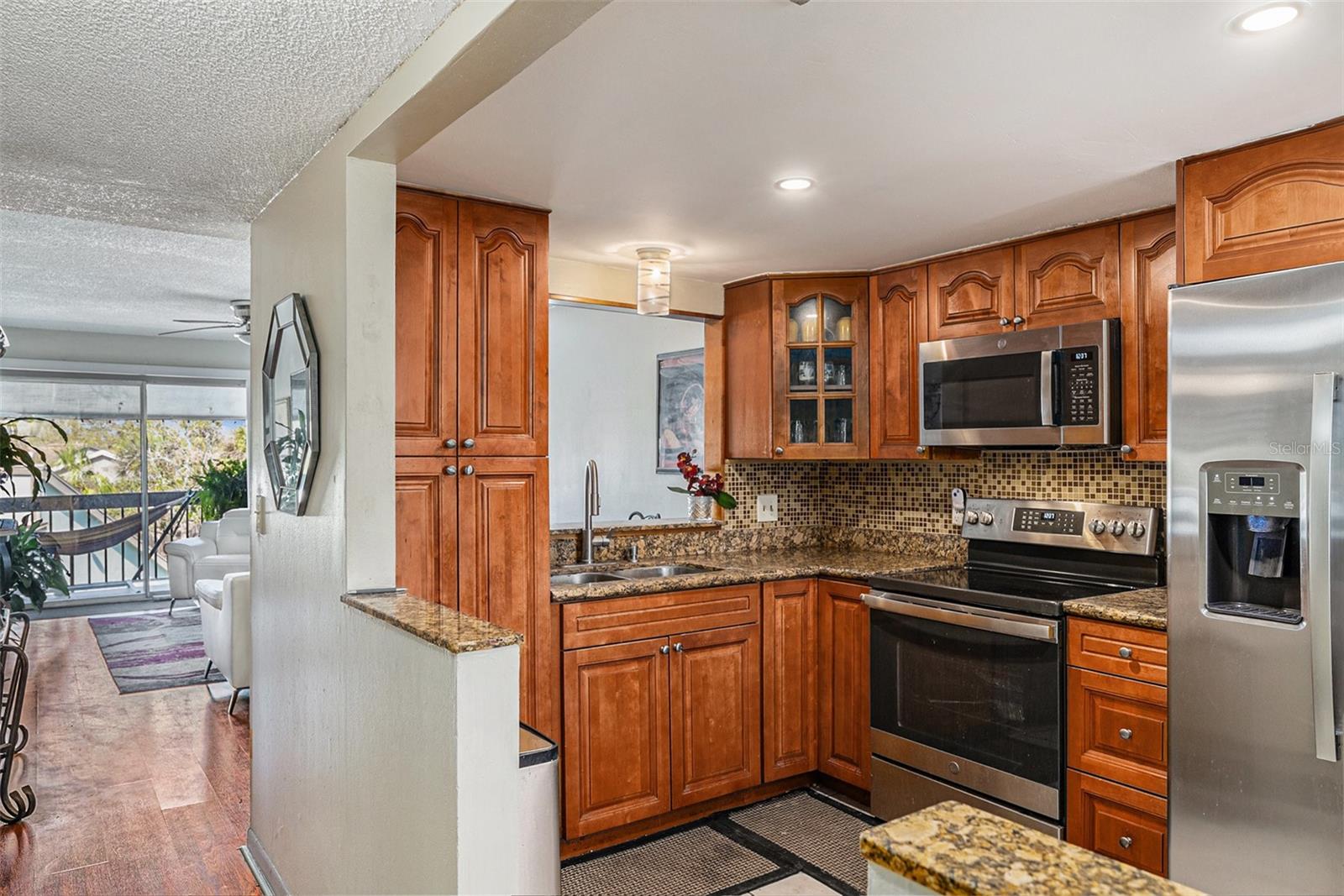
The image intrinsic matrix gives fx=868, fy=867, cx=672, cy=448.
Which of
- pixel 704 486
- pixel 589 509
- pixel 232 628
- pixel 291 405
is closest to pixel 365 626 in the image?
pixel 291 405

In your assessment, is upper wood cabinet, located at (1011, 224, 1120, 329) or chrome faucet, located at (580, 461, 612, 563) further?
chrome faucet, located at (580, 461, 612, 563)

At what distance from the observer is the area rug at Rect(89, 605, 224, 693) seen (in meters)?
5.16

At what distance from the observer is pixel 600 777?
3.02 metres

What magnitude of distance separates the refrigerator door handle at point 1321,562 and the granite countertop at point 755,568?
4.75ft

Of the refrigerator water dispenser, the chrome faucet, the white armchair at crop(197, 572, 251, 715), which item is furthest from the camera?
the white armchair at crop(197, 572, 251, 715)

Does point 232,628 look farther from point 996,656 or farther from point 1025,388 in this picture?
point 1025,388

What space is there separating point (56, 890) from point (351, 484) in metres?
1.84

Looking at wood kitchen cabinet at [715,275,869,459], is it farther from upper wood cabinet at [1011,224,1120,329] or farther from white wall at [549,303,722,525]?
white wall at [549,303,722,525]

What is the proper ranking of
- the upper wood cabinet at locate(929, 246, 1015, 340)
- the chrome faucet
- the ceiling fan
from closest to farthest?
the upper wood cabinet at locate(929, 246, 1015, 340) < the chrome faucet < the ceiling fan

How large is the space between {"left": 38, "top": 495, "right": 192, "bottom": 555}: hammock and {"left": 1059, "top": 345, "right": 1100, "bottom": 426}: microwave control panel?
7.42 metres

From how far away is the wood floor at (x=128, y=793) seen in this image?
2805 mm

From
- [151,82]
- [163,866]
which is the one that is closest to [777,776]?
[163,866]

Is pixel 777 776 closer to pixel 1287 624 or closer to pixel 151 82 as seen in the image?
pixel 1287 624

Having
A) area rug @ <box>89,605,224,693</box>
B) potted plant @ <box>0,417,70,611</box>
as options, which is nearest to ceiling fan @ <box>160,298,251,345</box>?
potted plant @ <box>0,417,70,611</box>
